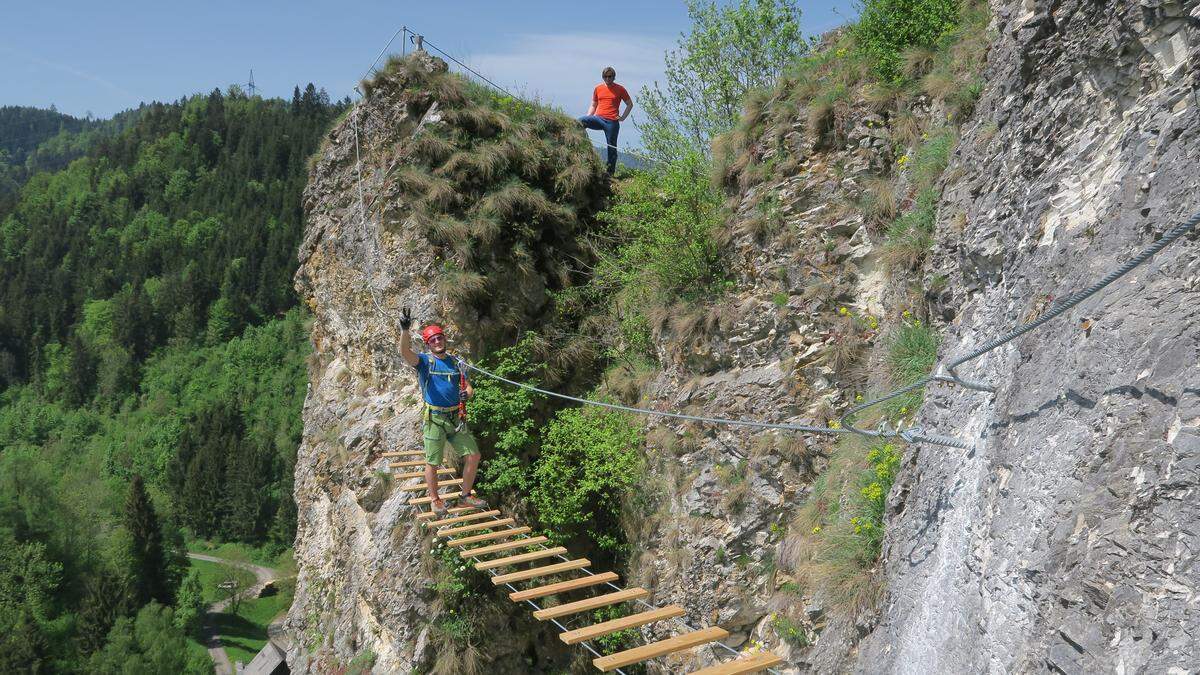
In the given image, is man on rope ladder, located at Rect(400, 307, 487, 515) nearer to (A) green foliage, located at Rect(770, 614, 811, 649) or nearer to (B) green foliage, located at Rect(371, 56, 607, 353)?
(B) green foliage, located at Rect(371, 56, 607, 353)

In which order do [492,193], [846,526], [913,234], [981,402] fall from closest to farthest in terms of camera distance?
[981,402]
[846,526]
[913,234]
[492,193]

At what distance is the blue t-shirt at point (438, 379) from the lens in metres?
8.38

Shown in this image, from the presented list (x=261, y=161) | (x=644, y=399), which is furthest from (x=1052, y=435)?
(x=261, y=161)

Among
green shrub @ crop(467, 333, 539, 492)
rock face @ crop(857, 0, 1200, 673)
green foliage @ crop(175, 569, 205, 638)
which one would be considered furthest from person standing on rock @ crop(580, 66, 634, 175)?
green foliage @ crop(175, 569, 205, 638)

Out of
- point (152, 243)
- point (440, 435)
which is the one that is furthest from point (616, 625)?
point (152, 243)

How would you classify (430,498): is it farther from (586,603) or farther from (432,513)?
(586,603)

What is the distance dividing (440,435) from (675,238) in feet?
12.7

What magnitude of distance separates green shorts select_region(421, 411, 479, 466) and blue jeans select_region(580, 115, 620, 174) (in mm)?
6603

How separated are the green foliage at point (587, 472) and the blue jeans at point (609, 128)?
16.4ft

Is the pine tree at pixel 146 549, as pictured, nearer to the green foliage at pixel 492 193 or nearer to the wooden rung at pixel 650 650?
the green foliage at pixel 492 193

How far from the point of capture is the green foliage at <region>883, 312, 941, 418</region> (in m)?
6.11

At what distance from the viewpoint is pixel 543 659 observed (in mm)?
11031

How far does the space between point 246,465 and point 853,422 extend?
78.2 meters

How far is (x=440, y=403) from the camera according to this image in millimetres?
8680
